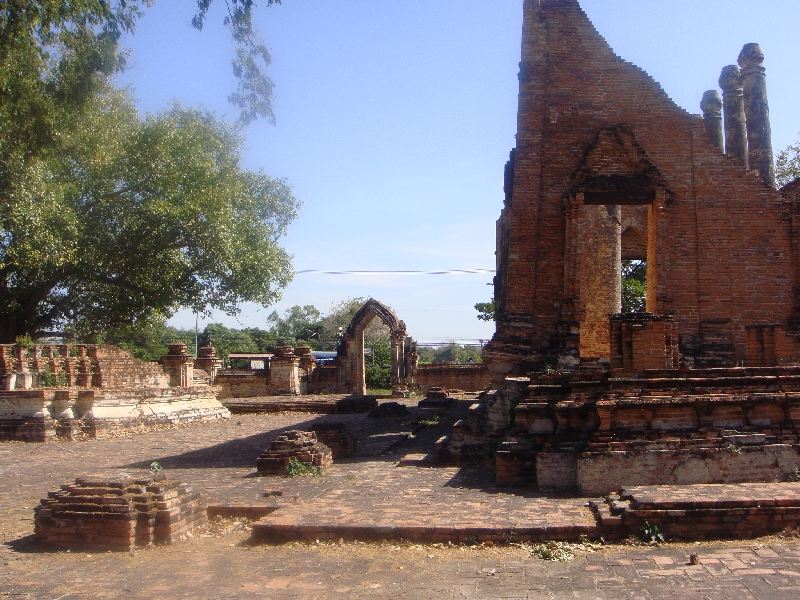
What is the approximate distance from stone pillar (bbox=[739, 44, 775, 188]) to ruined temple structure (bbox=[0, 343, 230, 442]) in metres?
14.5

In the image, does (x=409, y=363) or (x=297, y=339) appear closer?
(x=409, y=363)

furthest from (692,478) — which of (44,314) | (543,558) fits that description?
(44,314)

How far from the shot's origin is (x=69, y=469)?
A: 380 inches

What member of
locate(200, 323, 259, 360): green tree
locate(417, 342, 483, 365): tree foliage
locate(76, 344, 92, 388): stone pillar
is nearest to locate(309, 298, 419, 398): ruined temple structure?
locate(76, 344, 92, 388): stone pillar

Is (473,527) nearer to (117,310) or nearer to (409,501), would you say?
(409,501)

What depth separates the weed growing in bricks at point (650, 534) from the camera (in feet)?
16.3

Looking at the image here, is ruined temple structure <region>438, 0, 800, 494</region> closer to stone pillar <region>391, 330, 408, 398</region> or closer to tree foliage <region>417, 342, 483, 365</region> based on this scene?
stone pillar <region>391, 330, 408, 398</region>

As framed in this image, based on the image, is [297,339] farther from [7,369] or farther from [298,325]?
[7,369]

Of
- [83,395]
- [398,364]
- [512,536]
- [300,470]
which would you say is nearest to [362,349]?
[398,364]

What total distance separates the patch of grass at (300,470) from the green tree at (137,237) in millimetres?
10660

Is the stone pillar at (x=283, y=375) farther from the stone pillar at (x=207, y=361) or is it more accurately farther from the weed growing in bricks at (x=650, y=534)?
the weed growing in bricks at (x=650, y=534)

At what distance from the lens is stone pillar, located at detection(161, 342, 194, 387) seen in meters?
19.8

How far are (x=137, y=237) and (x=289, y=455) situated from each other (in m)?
12.5

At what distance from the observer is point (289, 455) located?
330 inches
